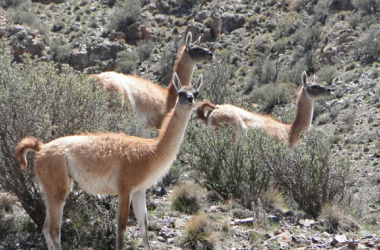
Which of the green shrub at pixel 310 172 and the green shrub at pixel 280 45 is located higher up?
the green shrub at pixel 280 45

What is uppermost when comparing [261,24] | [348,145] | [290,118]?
[261,24]

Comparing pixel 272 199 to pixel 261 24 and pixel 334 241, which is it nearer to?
pixel 334 241

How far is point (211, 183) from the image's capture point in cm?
937

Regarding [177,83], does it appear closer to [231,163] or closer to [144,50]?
[231,163]

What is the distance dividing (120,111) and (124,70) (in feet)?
59.3

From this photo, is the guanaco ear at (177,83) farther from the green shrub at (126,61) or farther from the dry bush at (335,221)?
the green shrub at (126,61)

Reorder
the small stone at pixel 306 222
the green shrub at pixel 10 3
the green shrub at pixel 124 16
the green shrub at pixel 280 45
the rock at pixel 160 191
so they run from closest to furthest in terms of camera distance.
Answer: the small stone at pixel 306 222, the rock at pixel 160 191, the green shrub at pixel 280 45, the green shrub at pixel 124 16, the green shrub at pixel 10 3

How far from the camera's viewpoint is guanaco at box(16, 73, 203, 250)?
19.0ft

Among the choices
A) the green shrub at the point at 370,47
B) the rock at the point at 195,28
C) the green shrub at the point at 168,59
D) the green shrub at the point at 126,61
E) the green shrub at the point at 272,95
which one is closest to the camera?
the green shrub at the point at 370,47

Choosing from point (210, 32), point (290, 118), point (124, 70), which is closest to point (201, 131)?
point (290, 118)

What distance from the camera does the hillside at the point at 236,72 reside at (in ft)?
23.0

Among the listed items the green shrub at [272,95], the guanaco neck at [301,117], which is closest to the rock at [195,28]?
the green shrub at [272,95]

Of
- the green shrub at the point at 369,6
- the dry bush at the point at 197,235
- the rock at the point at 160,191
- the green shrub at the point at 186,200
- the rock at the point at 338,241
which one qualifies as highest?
the green shrub at the point at 369,6

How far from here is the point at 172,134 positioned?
21.2 ft
